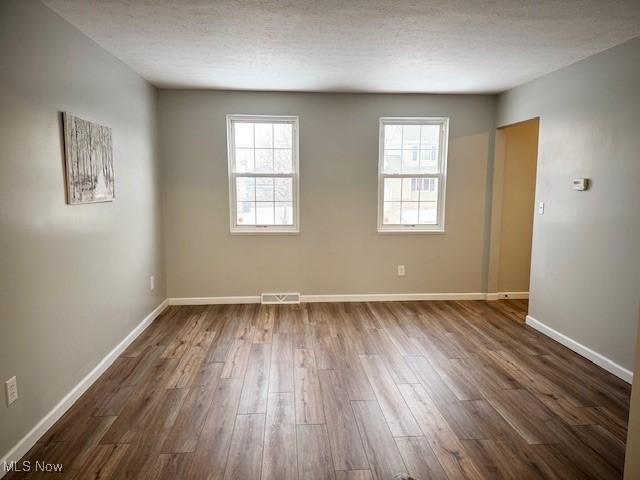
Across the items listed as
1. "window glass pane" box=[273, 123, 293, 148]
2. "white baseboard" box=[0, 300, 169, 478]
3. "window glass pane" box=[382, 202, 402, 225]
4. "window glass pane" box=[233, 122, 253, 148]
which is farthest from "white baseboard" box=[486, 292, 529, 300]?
"white baseboard" box=[0, 300, 169, 478]

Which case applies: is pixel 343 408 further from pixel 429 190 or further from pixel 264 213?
pixel 429 190

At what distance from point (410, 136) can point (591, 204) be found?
7.09 ft

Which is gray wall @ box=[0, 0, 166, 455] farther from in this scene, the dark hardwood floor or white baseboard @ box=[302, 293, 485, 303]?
white baseboard @ box=[302, 293, 485, 303]

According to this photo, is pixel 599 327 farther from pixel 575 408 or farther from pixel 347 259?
pixel 347 259

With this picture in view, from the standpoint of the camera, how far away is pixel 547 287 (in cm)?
391

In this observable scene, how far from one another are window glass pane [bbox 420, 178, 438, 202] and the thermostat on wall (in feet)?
5.35

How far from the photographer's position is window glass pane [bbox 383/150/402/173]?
4.89 metres

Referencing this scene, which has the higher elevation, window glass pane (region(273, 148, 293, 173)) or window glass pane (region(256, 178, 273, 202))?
window glass pane (region(273, 148, 293, 173))

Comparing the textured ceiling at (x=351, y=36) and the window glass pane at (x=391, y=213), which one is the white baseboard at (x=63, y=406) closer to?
the textured ceiling at (x=351, y=36)

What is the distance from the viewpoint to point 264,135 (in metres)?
4.75

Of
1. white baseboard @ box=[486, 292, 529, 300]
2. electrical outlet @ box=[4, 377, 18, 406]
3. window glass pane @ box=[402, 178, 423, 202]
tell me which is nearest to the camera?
electrical outlet @ box=[4, 377, 18, 406]

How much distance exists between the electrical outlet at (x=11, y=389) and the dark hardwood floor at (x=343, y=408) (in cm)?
32

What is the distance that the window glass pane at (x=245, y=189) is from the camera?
4.77m

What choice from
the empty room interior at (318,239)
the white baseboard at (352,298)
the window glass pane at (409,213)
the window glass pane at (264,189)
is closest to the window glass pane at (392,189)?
the empty room interior at (318,239)
